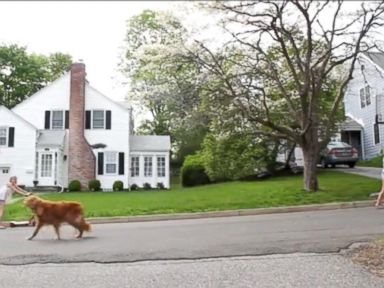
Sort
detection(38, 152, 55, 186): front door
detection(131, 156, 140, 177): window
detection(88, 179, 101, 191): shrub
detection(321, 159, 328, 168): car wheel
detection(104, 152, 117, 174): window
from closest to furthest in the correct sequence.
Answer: detection(88, 179, 101, 191): shrub → detection(38, 152, 55, 186): front door → detection(321, 159, 328, 168): car wheel → detection(104, 152, 117, 174): window → detection(131, 156, 140, 177): window

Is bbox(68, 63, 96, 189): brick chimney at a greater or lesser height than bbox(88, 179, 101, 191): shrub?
greater

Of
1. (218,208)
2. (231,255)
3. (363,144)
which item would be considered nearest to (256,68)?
(218,208)

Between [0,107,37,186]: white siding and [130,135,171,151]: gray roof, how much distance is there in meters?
6.14

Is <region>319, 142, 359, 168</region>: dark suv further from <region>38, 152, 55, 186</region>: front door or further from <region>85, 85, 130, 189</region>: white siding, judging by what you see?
<region>38, 152, 55, 186</region>: front door

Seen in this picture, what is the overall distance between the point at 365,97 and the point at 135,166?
16.6 meters

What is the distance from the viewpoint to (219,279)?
6773 millimetres

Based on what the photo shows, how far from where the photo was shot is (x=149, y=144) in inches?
1374

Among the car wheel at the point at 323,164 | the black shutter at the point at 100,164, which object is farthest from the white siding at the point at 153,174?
the car wheel at the point at 323,164

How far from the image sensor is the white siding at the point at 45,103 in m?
33.3

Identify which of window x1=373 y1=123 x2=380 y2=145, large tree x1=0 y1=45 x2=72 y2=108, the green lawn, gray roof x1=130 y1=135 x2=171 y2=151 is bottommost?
the green lawn

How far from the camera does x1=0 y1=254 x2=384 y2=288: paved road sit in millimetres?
6547

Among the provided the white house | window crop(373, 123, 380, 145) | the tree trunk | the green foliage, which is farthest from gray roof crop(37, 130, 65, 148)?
window crop(373, 123, 380, 145)

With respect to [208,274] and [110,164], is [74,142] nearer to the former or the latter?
[110,164]

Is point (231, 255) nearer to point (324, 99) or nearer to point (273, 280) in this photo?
point (273, 280)
